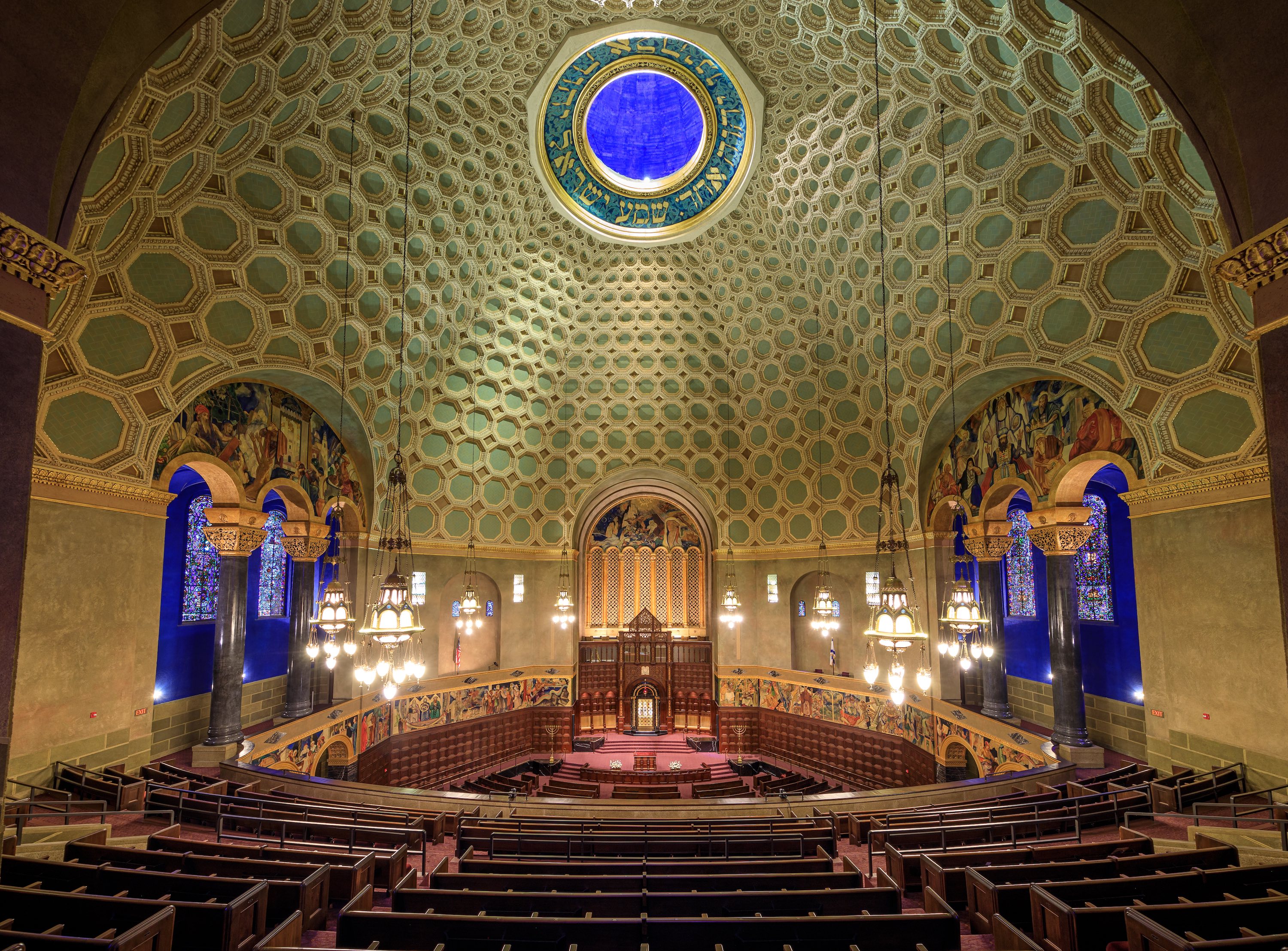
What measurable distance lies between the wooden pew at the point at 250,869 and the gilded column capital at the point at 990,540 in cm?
1797

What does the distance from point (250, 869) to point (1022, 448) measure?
18215 millimetres

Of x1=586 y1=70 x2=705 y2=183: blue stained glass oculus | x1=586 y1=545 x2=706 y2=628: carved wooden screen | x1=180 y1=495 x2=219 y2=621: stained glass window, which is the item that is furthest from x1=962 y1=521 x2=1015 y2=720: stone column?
x1=180 y1=495 x2=219 y2=621: stained glass window

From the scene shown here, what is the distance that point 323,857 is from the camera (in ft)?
23.5

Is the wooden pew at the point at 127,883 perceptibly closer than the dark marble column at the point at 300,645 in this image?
Yes

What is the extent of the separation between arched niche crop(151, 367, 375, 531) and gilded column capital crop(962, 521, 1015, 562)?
61.6ft

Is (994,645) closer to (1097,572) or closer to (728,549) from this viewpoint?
(1097,572)

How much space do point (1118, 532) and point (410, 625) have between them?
19261mm

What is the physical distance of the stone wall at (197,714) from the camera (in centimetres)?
1523

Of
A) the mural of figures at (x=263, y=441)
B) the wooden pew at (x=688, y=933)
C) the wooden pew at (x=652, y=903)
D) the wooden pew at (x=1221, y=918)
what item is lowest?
the wooden pew at (x=652, y=903)

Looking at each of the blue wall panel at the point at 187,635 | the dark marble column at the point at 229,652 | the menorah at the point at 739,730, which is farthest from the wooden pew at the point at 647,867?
the menorah at the point at 739,730

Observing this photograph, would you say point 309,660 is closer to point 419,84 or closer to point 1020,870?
point 419,84

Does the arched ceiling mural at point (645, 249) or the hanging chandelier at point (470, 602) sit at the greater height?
the arched ceiling mural at point (645, 249)

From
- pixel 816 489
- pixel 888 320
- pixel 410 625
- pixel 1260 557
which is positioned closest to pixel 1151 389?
pixel 1260 557

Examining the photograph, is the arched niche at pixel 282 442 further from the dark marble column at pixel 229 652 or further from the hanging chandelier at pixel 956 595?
the hanging chandelier at pixel 956 595
